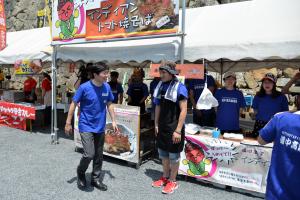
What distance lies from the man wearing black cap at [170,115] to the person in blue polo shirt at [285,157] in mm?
1785

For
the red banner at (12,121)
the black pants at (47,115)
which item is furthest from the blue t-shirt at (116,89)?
the red banner at (12,121)

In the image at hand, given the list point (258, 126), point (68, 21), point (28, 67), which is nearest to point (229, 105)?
point (258, 126)

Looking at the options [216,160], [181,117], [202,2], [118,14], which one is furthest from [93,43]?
[202,2]

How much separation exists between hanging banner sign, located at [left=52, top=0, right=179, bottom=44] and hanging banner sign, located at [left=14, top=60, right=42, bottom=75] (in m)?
1.38

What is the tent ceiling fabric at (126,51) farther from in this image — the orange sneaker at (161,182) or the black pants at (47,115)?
the black pants at (47,115)

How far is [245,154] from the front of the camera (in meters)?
3.90

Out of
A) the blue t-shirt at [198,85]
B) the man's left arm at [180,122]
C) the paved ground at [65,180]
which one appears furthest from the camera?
the blue t-shirt at [198,85]

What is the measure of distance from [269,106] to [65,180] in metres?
3.37

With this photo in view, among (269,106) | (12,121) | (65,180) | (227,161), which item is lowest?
(65,180)

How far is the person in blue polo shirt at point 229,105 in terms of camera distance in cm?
451

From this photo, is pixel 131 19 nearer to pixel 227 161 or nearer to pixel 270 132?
pixel 227 161

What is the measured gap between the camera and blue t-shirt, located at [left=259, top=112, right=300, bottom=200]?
5.52ft

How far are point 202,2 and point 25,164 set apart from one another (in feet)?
45.6

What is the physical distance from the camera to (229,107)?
4.52 m
